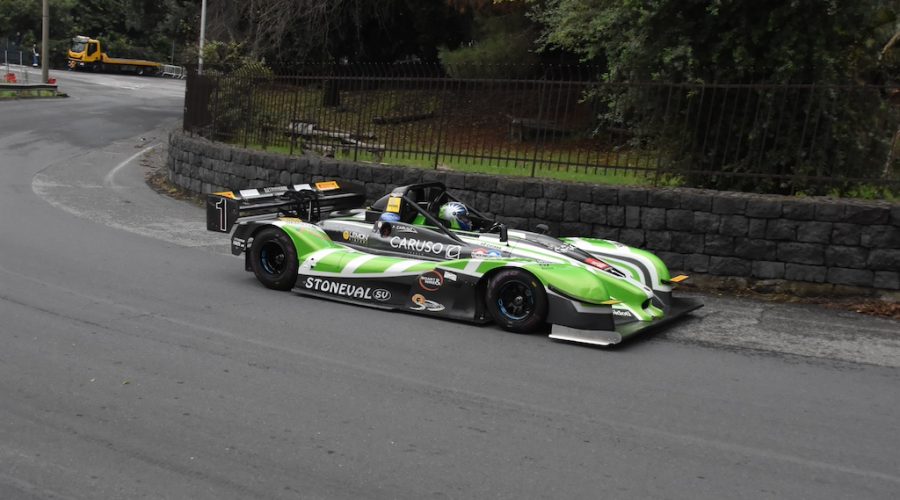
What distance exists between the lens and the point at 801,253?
420 inches

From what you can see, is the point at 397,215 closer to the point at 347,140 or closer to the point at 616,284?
the point at 616,284

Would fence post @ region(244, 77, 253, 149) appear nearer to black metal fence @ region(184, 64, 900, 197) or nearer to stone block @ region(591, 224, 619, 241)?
black metal fence @ region(184, 64, 900, 197)

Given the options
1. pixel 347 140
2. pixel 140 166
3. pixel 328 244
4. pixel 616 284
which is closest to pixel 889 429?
pixel 616 284

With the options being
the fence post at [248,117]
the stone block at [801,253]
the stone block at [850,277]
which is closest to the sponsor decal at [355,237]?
the stone block at [801,253]

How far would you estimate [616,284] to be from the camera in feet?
28.2

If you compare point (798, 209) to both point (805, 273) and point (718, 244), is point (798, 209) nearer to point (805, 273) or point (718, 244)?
point (805, 273)

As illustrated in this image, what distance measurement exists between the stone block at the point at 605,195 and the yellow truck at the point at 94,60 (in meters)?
58.4

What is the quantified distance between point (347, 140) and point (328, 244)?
586 centimetres

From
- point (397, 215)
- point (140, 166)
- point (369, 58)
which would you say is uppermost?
point (369, 58)

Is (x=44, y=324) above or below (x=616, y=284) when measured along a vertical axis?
below

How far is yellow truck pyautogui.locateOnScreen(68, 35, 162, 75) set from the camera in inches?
2451

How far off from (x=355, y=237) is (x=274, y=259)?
105cm

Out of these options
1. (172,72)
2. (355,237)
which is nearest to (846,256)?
(355,237)

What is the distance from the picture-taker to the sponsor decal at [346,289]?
360 inches
